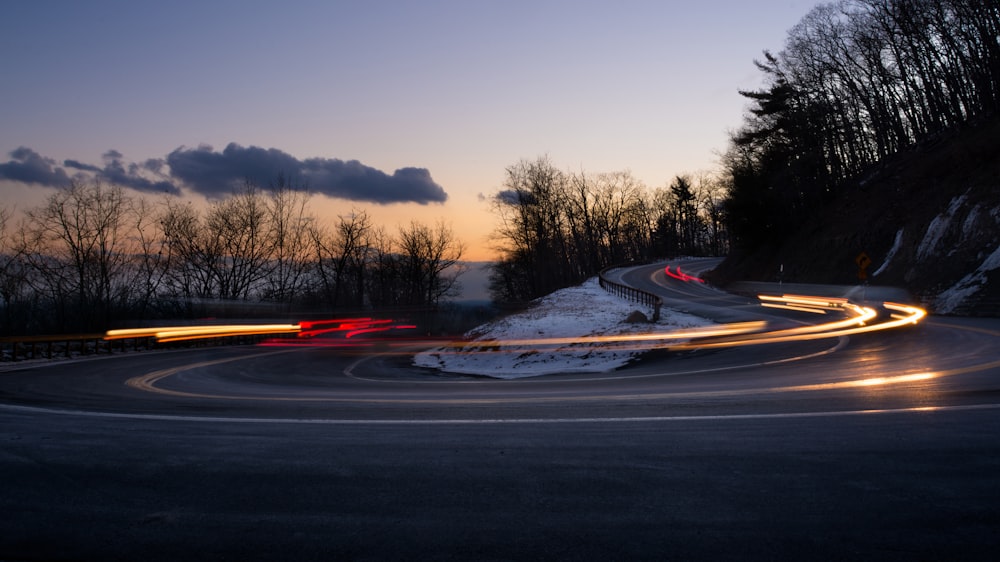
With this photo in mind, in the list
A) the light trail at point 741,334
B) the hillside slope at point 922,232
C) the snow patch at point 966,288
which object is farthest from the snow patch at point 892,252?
the snow patch at point 966,288

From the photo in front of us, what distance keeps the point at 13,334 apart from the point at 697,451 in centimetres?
4761

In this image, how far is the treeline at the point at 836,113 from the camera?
155ft

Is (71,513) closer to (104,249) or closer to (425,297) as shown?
(104,249)

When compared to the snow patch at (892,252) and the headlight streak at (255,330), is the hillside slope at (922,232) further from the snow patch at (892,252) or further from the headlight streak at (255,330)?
the headlight streak at (255,330)

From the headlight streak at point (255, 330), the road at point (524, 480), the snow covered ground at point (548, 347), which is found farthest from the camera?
the headlight streak at point (255, 330)

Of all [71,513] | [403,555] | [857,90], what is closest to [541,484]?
[403,555]

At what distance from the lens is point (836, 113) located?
187ft

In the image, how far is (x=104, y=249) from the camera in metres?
42.3

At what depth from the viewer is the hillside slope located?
28314 millimetres

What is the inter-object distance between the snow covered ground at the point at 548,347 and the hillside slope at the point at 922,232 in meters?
12.5

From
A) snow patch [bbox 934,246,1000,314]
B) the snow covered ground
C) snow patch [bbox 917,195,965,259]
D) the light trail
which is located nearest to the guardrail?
the snow covered ground

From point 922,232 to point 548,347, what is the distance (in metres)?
26.5

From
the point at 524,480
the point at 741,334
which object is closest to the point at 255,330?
the point at 741,334

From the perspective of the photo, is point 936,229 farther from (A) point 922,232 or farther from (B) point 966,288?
(B) point 966,288
